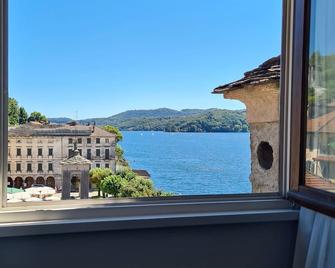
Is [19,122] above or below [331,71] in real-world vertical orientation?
below

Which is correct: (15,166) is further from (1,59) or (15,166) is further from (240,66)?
(240,66)

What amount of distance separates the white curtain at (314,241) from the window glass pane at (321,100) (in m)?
0.13

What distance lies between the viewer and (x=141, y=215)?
1.59 meters

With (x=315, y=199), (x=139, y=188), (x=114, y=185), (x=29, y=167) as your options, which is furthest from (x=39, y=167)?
(x=315, y=199)

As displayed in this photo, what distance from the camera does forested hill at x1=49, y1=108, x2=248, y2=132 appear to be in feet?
5.42

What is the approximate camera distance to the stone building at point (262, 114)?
1865 mm

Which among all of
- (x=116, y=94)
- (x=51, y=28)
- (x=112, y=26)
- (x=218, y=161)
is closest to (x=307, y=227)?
(x=218, y=161)

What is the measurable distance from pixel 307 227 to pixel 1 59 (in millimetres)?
1358

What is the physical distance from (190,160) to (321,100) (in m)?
0.60

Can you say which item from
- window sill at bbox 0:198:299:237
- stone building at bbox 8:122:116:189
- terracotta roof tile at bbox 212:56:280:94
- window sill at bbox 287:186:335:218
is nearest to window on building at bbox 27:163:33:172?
stone building at bbox 8:122:116:189

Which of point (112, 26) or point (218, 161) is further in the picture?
point (218, 161)

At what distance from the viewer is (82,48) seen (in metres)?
1.61

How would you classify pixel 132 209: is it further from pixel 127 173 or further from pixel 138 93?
pixel 138 93

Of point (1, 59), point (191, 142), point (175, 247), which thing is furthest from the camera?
point (191, 142)
